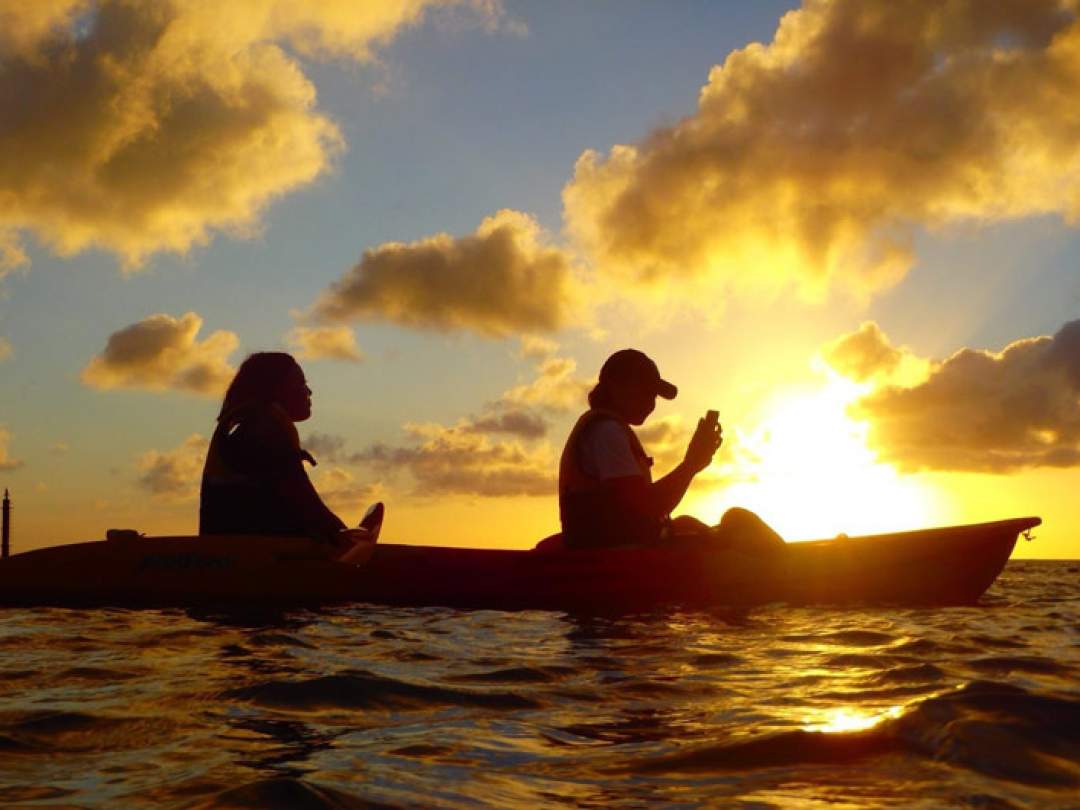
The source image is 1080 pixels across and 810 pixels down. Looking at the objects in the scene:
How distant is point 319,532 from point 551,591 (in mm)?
2008

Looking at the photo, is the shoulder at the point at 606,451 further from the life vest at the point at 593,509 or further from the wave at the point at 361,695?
the wave at the point at 361,695

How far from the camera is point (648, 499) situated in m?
7.89

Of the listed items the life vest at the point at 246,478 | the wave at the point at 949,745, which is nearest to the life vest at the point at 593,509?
the life vest at the point at 246,478

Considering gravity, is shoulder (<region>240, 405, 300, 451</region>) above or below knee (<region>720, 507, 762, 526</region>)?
above

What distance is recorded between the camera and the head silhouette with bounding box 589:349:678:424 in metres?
8.19

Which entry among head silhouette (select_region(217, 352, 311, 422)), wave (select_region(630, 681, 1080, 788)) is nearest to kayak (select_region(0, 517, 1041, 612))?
head silhouette (select_region(217, 352, 311, 422))

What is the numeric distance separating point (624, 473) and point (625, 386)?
0.82 m

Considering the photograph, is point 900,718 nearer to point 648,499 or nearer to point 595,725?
point 595,725

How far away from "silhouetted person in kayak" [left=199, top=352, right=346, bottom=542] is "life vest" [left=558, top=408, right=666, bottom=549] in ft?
6.56

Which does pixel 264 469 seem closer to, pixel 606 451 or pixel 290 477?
pixel 290 477

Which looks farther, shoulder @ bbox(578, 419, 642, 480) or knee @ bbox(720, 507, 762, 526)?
knee @ bbox(720, 507, 762, 526)

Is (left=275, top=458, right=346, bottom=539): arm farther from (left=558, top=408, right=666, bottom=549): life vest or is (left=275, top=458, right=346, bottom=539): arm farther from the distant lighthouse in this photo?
the distant lighthouse

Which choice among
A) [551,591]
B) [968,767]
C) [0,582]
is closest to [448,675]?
[968,767]

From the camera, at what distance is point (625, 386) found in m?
8.19
